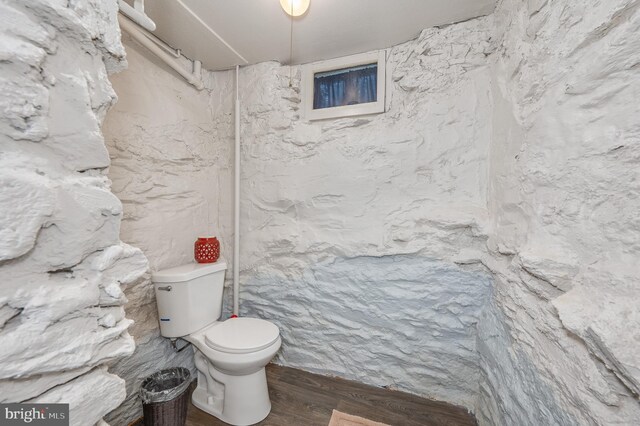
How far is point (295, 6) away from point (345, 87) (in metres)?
0.57

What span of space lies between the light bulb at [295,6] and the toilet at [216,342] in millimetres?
1487

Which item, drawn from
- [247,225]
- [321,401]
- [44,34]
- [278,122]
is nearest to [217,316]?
[247,225]

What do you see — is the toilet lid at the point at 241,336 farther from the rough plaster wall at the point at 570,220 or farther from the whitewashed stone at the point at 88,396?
the rough plaster wall at the point at 570,220

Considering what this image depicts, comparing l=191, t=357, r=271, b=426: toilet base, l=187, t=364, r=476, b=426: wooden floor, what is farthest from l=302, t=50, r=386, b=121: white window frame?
l=187, t=364, r=476, b=426: wooden floor

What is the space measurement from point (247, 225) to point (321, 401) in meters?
1.21

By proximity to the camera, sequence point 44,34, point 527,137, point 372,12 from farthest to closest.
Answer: point 372,12 < point 527,137 < point 44,34

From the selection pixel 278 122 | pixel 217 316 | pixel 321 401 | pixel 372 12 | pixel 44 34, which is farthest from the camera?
pixel 278 122

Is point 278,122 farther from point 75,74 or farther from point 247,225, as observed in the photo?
point 75,74

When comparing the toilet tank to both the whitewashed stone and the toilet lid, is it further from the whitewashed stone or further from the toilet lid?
the whitewashed stone

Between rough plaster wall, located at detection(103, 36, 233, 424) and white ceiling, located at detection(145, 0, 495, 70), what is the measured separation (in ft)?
0.84

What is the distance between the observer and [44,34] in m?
0.67
